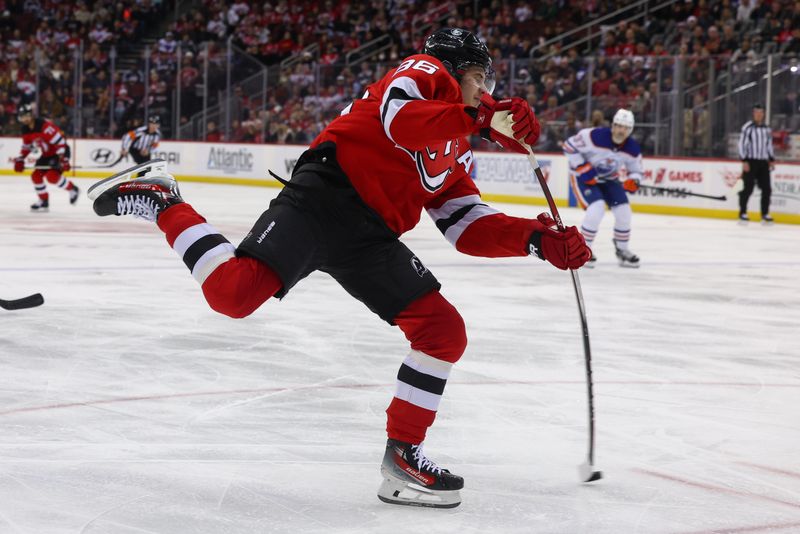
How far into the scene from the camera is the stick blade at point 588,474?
302cm

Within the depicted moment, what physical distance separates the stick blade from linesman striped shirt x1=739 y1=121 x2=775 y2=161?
10.2 metres

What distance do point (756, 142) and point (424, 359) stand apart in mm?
10533

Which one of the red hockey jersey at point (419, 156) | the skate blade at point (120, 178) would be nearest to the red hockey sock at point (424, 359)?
the red hockey jersey at point (419, 156)


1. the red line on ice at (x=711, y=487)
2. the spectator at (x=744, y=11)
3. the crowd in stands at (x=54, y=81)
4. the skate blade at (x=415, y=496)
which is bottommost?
the red line on ice at (x=711, y=487)

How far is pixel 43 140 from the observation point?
12789 mm

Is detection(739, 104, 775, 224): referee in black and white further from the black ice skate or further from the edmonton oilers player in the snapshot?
the black ice skate

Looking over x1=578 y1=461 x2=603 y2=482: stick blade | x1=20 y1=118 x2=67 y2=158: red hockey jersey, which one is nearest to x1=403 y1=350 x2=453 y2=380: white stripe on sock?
x1=578 y1=461 x2=603 y2=482: stick blade

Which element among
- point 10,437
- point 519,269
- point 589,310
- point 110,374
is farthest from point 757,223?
point 10,437

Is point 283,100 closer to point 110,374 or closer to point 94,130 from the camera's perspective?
point 94,130

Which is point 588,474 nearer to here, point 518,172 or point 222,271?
point 222,271

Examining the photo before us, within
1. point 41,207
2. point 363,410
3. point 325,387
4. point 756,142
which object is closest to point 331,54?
point 41,207

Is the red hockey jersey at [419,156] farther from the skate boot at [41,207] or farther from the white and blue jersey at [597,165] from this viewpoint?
the skate boot at [41,207]

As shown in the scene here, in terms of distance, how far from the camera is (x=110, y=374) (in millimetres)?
4297

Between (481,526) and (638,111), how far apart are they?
12.0 meters
